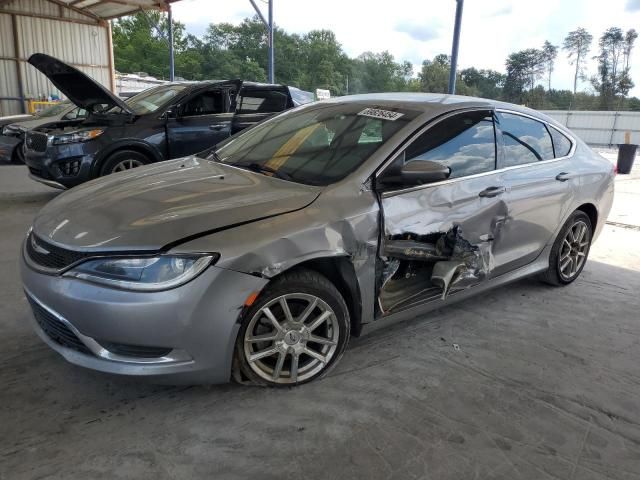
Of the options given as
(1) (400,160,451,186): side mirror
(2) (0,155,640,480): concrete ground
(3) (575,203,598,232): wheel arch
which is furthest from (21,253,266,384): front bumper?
(3) (575,203,598,232): wheel arch

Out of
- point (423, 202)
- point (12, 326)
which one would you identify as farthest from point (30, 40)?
point (423, 202)

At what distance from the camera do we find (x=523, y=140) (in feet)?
12.1

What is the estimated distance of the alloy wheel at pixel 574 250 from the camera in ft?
13.7

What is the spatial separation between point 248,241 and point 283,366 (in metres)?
0.75

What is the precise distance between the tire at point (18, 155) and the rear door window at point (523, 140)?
987cm

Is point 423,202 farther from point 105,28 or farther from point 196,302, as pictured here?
point 105,28

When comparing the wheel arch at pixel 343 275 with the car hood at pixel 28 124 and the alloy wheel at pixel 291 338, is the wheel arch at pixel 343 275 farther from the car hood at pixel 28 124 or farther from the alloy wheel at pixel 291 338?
the car hood at pixel 28 124

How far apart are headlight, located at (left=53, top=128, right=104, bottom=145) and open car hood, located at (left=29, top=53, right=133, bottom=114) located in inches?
18.1

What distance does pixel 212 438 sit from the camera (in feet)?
7.44

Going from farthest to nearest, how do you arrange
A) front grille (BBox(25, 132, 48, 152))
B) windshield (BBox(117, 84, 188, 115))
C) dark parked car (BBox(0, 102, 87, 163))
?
dark parked car (BBox(0, 102, 87, 163)) < windshield (BBox(117, 84, 188, 115)) < front grille (BBox(25, 132, 48, 152))

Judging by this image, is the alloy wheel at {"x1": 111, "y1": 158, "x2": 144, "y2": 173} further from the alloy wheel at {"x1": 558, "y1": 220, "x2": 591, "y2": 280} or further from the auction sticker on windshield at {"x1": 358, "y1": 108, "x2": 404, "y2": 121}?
the alloy wheel at {"x1": 558, "y1": 220, "x2": 591, "y2": 280}

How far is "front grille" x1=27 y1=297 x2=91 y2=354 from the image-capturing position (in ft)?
7.58

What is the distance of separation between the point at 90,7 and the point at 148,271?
21.4 meters

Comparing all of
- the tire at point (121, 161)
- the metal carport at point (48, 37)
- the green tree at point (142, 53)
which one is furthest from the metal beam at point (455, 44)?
the green tree at point (142, 53)
